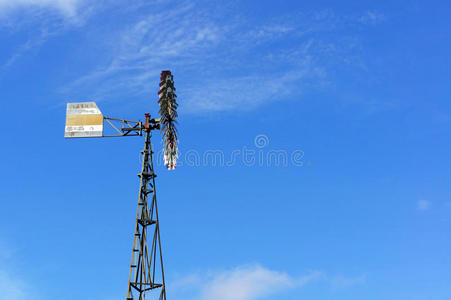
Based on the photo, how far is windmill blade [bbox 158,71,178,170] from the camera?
2505 inches

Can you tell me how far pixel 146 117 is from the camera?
63.9 meters

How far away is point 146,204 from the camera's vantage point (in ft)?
203

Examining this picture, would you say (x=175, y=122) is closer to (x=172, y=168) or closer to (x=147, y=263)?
(x=172, y=168)

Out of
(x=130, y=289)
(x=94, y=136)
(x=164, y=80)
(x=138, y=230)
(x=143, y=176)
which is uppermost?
(x=164, y=80)

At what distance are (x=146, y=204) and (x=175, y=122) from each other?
8.91 meters

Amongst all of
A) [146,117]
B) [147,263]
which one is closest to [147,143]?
[146,117]

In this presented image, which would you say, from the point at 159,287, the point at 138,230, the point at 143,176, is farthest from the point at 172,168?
the point at 159,287

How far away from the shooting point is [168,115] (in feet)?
209

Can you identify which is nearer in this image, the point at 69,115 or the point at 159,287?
the point at 159,287

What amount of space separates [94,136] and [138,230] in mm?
10925

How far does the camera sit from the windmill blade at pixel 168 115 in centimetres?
6362

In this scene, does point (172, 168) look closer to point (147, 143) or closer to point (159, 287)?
point (147, 143)

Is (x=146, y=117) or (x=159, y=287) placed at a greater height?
(x=146, y=117)

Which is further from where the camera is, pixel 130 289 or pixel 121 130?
pixel 121 130
